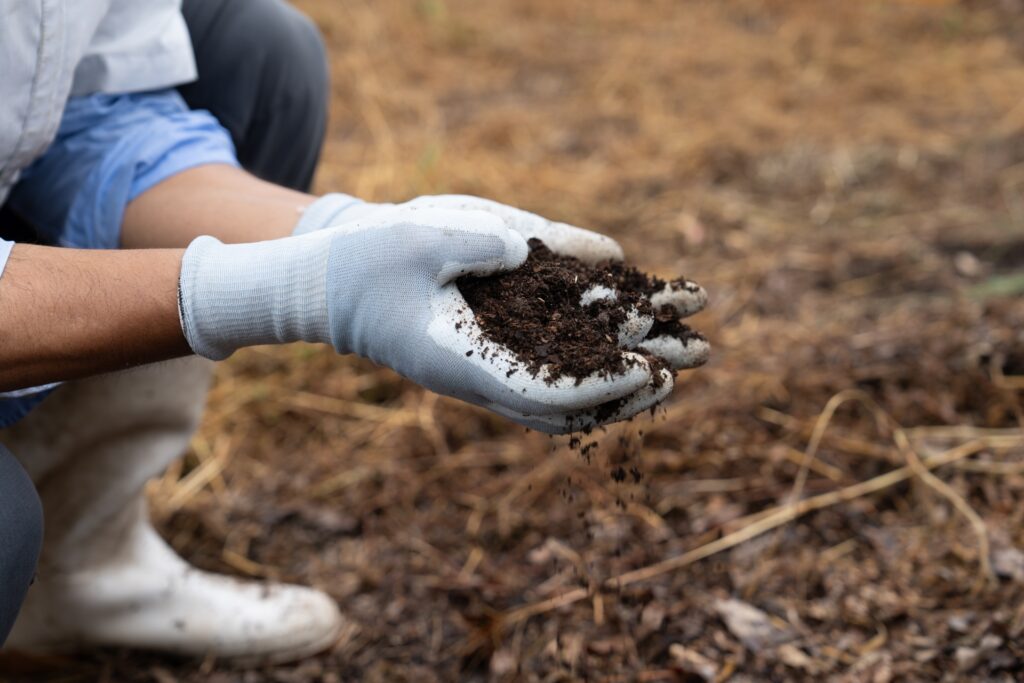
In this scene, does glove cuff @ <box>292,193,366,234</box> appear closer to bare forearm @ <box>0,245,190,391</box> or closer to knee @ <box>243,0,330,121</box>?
bare forearm @ <box>0,245,190,391</box>

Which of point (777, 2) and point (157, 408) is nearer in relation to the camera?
point (157, 408)

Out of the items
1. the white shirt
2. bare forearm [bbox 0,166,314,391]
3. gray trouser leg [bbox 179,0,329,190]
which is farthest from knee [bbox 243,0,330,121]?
bare forearm [bbox 0,166,314,391]

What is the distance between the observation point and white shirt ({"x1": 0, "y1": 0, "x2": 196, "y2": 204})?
101 cm

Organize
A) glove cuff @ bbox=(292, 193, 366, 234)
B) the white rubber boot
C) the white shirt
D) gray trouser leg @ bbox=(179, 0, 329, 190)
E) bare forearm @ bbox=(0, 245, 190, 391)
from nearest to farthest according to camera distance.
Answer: bare forearm @ bbox=(0, 245, 190, 391), the white shirt, glove cuff @ bbox=(292, 193, 366, 234), the white rubber boot, gray trouser leg @ bbox=(179, 0, 329, 190)

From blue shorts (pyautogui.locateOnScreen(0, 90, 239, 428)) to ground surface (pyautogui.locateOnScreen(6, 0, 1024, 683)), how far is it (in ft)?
2.27

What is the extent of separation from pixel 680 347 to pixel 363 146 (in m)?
2.38

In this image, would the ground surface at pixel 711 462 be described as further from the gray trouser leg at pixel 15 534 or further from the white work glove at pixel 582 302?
the gray trouser leg at pixel 15 534

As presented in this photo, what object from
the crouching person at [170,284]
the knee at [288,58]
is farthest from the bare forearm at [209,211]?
the knee at [288,58]

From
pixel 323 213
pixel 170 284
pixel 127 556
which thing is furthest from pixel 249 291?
pixel 127 556

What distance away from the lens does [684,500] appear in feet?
5.27

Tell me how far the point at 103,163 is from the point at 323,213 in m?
0.31

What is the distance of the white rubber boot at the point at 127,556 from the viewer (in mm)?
1256

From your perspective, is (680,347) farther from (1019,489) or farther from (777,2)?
(777,2)

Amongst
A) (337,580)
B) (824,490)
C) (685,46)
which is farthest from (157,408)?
(685,46)
